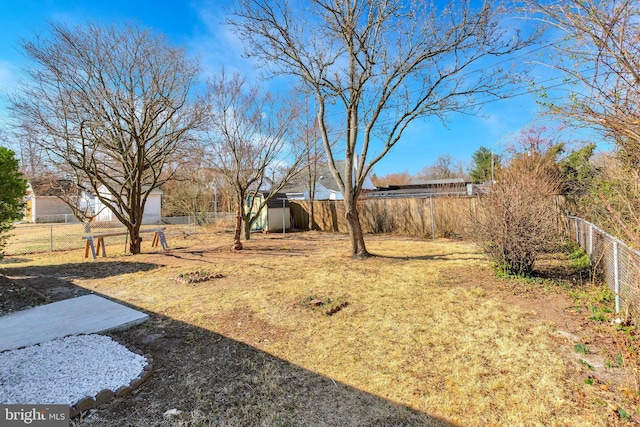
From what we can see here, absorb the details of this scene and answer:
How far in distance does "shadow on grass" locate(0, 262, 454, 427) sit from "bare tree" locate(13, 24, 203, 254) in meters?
7.08

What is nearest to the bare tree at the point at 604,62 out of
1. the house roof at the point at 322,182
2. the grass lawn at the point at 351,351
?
the grass lawn at the point at 351,351

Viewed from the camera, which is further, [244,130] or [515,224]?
[244,130]

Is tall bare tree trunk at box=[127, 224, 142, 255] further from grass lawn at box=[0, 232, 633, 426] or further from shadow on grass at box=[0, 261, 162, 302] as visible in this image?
grass lawn at box=[0, 232, 633, 426]

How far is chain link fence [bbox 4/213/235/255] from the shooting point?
10.9m

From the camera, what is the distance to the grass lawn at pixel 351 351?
217 cm

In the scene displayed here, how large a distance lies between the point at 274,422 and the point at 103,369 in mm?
1614

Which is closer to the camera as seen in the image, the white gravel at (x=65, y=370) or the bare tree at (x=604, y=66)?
the bare tree at (x=604, y=66)

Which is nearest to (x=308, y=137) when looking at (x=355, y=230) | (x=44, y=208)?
(x=355, y=230)

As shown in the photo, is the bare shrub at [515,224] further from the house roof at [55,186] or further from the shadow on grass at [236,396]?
the house roof at [55,186]

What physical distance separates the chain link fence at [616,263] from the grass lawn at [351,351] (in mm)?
633

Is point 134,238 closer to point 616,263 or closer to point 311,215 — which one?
point 311,215

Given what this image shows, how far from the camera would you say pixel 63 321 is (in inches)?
150

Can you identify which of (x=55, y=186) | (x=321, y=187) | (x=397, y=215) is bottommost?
(x=397, y=215)

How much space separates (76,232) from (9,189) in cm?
1229
